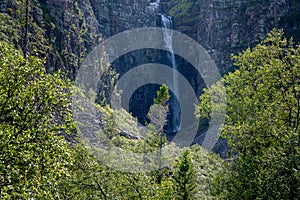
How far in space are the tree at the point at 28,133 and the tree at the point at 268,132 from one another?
1062 cm

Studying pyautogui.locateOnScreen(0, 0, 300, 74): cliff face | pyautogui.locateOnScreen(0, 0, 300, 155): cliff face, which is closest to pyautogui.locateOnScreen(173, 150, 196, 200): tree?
pyautogui.locateOnScreen(0, 0, 300, 155): cliff face

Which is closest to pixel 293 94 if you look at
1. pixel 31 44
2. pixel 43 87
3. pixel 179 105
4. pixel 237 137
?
pixel 237 137

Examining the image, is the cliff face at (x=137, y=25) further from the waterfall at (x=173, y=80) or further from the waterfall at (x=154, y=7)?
the waterfall at (x=173, y=80)

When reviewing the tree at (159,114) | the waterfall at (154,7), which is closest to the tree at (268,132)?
the tree at (159,114)

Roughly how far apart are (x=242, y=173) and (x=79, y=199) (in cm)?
1191

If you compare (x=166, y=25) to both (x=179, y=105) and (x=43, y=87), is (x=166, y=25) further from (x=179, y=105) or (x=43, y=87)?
(x=43, y=87)

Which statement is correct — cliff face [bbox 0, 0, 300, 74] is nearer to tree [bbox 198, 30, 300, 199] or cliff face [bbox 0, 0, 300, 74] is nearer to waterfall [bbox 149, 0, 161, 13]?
waterfall [bbox 149, 0, 161, 13]

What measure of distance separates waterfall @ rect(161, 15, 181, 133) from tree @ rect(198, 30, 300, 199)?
70.0 m

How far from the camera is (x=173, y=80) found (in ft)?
351

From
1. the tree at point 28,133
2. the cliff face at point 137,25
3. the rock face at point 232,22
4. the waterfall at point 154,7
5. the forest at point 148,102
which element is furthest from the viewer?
the waterfall at point 154,7

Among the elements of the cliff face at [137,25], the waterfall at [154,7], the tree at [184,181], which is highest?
the waterfall at [154,7]

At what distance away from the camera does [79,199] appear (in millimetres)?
22297

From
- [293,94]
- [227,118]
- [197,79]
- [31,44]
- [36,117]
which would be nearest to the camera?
[36,117]

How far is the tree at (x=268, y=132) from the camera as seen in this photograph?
1571cm
